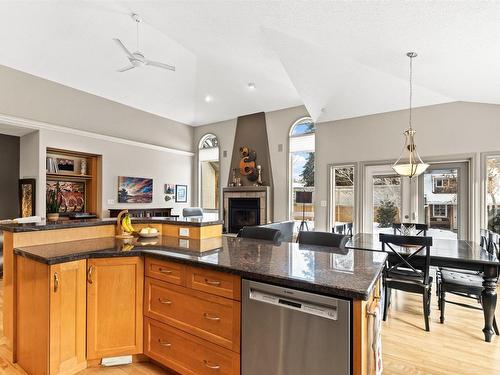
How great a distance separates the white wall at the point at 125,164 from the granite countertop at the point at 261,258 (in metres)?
4.12

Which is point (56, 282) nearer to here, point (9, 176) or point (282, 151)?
point (282, 151)

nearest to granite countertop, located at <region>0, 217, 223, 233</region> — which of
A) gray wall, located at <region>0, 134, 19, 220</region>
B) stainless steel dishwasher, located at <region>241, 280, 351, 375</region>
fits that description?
stainless steel dishwasher, located at <region>241, 280, 351, 375</region>

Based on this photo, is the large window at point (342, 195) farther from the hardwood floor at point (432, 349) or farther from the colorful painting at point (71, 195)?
the colorful painting at point (71, 195)

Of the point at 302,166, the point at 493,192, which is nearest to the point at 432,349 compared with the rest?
the point at 493,192

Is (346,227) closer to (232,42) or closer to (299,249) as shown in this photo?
(299,249)

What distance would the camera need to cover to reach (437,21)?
2479 millimetres

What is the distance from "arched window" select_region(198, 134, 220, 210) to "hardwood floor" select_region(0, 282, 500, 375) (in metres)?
6.21

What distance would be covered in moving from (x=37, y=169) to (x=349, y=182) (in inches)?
246

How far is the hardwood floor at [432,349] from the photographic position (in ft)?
7.17

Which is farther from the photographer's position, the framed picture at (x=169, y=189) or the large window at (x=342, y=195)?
the framed picture at (x=169, y=189)

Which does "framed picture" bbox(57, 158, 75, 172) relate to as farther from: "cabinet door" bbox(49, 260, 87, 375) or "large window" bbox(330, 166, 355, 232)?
"large window" bbox(330, 166, 355, 232)

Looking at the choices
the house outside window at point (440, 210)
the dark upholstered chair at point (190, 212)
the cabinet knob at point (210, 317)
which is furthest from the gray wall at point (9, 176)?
the house outside window at point (440, 210)

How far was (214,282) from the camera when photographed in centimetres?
183

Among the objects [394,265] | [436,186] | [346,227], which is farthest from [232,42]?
[436,186]
